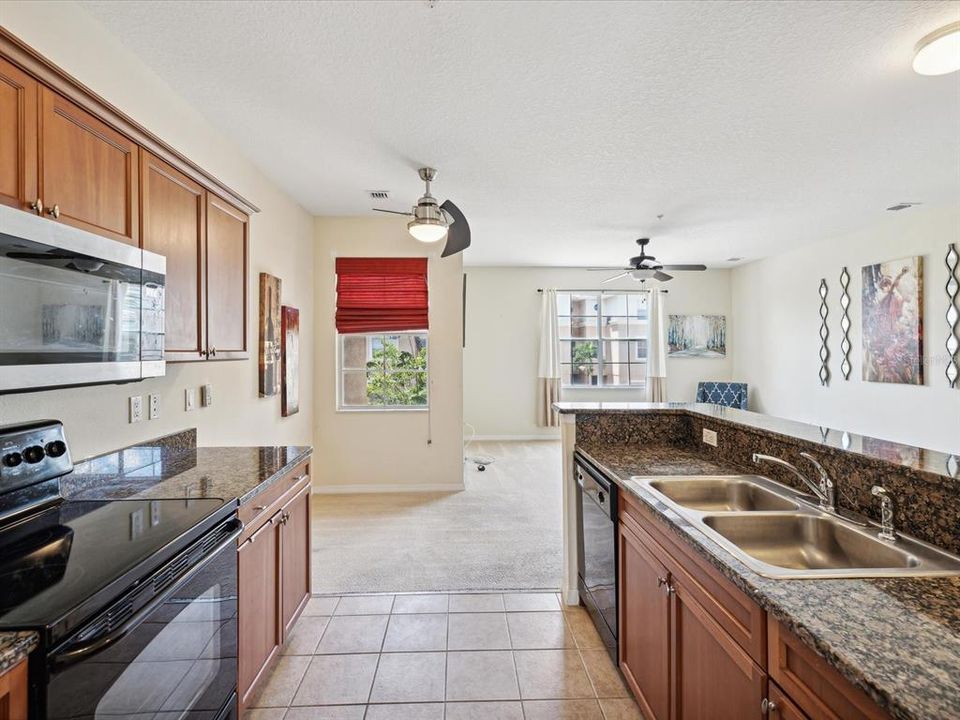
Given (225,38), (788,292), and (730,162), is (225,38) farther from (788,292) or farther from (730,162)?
(788,292)

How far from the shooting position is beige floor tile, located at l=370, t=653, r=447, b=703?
6.06ft

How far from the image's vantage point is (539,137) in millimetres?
2842

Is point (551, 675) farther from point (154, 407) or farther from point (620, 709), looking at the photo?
point (154, 407)

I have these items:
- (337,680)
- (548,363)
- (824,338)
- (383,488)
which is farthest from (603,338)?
(337,680)

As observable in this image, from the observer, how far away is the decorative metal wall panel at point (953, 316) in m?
4.06

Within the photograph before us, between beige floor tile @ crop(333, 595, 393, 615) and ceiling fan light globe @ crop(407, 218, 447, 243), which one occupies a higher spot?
ceiling fan light globe @ crop(407, 218, 447, 243)

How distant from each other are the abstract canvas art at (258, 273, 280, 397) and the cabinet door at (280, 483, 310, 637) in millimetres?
1301

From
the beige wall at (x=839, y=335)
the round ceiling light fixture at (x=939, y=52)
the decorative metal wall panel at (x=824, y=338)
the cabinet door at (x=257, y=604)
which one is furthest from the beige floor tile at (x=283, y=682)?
the decorative metal wall panel at (x=824, y=338)

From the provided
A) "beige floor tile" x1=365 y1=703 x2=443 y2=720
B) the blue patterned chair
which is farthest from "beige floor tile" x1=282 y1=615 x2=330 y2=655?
the blue patterned chair

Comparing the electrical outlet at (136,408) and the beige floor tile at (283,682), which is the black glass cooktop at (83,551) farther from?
the beige floor tile at (283,682)

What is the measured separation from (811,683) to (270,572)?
6.00ft

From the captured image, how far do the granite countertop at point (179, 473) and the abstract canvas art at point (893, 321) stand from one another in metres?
5.63

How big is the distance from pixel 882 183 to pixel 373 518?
4.96 meters

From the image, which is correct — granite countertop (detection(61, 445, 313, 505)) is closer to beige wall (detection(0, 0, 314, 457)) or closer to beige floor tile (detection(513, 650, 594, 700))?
beige wall (detection(0, 0, 314, 457))
